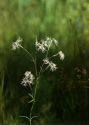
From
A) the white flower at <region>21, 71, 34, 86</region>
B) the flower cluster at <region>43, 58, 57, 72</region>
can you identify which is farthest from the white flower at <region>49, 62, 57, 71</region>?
the white flower at <region>21, 71, 34, 86</region>

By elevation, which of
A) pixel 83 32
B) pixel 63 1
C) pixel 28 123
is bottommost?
pixel 28 123

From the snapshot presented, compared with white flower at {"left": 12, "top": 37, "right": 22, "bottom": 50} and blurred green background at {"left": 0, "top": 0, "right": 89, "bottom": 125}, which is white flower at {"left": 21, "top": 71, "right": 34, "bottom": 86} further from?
white flower at {"left": 12, "top": 37, "right": 22, "bottom": 50}

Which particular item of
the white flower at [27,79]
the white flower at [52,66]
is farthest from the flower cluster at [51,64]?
the white flower at [27,79]

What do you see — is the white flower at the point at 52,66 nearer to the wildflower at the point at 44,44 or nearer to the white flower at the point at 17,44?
the wildflower at the point at 44,44

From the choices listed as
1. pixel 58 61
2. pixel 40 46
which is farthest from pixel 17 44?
pixel 58 61

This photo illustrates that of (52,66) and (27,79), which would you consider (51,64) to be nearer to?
(52,66)

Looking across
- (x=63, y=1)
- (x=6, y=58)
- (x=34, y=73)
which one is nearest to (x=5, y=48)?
(x=6, y=58)

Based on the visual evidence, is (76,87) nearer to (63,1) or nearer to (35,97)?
(35,97)
